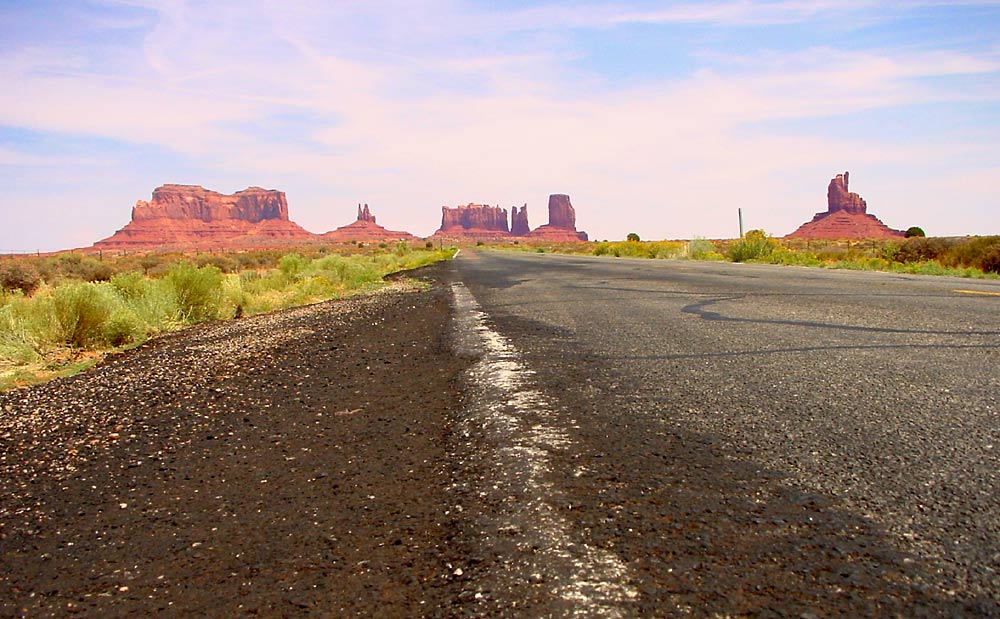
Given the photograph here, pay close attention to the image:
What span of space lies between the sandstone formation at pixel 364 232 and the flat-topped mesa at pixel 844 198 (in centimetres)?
9920

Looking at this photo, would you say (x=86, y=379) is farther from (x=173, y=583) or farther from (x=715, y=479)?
(x=715, y=479)

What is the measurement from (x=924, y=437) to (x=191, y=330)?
1003 cm

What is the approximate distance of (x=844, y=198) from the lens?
14300 centimetres

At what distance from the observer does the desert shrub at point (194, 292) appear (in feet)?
41.4

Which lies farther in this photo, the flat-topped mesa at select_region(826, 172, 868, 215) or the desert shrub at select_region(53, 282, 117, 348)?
the flat-topped mesa at select_region(826, 172, 868, 215)

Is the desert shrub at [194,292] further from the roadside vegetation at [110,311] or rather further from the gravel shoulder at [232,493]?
the gravel shoulder at [232,493]

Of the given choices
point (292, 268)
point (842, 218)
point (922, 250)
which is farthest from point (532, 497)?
point (842, 218)

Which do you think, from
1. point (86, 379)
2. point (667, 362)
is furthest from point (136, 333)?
point (667, 362)

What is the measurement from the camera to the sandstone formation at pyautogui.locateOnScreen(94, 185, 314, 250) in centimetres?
15862

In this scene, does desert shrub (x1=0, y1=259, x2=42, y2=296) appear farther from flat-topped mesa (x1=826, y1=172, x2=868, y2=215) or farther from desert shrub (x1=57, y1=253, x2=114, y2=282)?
flat-topped mesa (x1=826, y1=172, x2=868, y2=215)

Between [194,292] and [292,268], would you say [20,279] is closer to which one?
[292,268]

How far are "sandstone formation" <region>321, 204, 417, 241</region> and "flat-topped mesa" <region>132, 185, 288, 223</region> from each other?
48.2 feet

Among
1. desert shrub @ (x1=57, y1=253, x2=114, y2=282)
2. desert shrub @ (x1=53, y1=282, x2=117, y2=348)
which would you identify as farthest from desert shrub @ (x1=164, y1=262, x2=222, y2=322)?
desert shrub @ (x1=57, y1=253, x2=114, y2=282)

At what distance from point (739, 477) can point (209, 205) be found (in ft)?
622
